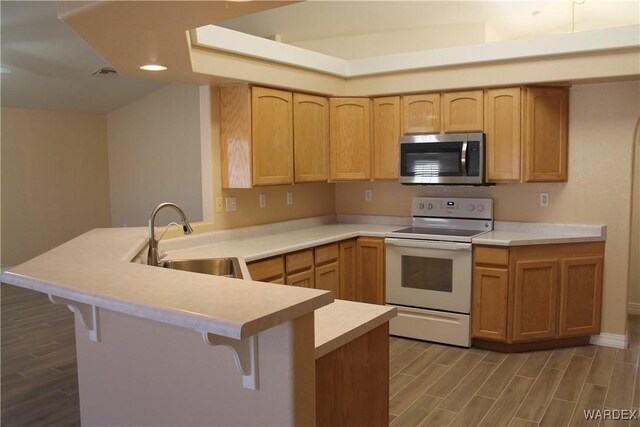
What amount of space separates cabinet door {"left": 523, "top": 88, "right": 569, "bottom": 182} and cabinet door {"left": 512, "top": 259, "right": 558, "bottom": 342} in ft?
2.34

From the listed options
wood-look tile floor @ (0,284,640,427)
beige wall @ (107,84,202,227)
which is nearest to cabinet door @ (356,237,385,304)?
wood-look tile floor @ (0,284,640,427)

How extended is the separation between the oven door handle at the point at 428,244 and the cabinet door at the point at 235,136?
1321mm

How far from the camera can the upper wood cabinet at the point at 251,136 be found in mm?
3818

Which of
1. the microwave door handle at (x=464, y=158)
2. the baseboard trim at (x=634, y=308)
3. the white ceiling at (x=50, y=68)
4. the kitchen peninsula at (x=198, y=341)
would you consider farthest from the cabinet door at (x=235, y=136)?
the baseboard trim at (x=634, y=308)

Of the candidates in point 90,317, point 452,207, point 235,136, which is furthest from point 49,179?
point 90,317

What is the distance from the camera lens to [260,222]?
441 cm

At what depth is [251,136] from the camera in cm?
381

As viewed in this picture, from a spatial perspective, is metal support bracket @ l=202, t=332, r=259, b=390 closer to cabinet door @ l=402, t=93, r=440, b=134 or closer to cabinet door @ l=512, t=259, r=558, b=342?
cabinet door @ l=512, t=259, r=558, b=342

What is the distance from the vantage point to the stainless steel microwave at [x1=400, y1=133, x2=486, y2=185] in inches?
164

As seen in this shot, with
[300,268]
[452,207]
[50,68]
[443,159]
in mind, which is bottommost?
[300,268]

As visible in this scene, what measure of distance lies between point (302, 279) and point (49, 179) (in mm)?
5346

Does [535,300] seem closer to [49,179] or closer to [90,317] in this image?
[90,317]

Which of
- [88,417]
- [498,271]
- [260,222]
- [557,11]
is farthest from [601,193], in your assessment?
[88,417]

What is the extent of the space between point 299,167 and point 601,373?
8.81ft
